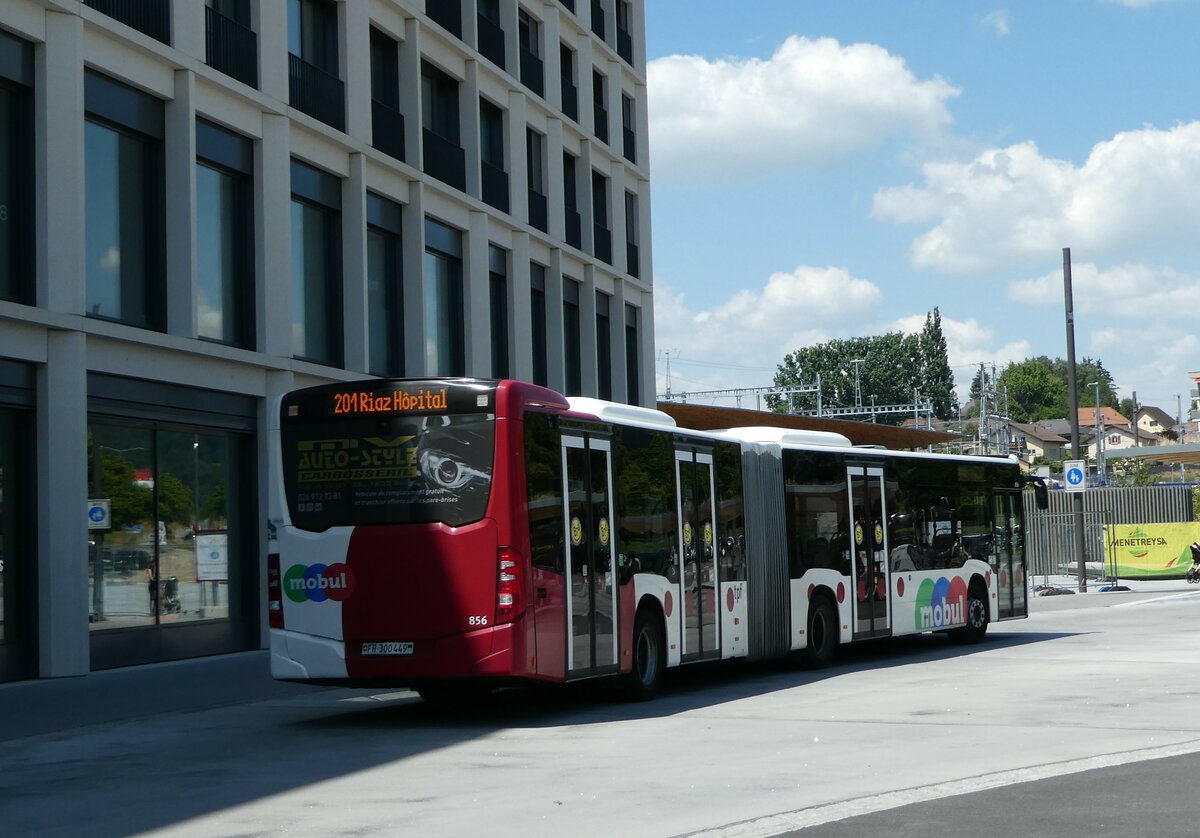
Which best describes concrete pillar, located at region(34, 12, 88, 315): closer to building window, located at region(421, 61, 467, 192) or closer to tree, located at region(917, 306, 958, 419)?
building window, located at region(421, 61, 467, 192)

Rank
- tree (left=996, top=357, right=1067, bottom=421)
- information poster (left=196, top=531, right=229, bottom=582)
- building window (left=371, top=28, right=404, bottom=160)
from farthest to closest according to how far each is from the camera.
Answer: tree (left=996, top=357, right=1067, bottom=421) → building window (left=371, top=28, right=404, bottom=160) → information poster (left=196, top=531, right=229, bottom=582)

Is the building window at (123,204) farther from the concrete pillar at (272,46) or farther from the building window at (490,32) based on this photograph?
the building window at (490,32)

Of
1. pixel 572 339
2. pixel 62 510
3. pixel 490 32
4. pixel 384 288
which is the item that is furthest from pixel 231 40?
pixel 572 339

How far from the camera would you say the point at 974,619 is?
23812 mm

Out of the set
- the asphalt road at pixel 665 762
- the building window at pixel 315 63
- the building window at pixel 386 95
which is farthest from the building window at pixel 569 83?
the asphalt road at pixel 665 762

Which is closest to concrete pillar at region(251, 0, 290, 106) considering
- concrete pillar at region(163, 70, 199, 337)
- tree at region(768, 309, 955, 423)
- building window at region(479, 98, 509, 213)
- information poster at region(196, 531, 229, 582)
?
concrete pillar at region(163, 70, 199, 337)

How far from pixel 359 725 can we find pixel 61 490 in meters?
7.38

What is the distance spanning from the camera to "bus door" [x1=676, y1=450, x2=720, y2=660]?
55.3ft

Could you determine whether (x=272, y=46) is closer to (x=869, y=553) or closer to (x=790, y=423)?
(x=869, y=553)

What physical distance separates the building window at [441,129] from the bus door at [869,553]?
13.4 metres

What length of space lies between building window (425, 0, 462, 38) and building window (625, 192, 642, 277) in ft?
40.6

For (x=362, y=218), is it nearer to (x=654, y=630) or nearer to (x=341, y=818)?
(x=654, y=630)

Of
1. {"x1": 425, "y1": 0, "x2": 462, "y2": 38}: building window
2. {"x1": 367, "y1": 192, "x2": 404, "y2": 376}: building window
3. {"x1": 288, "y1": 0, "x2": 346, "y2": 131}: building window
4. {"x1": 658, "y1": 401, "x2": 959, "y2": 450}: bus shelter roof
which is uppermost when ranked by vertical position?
{"x1": 425, "y1": 0, "x2": 462, "y2": 38}: building window

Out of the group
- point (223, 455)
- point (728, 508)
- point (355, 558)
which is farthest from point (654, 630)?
point (223, 455)
